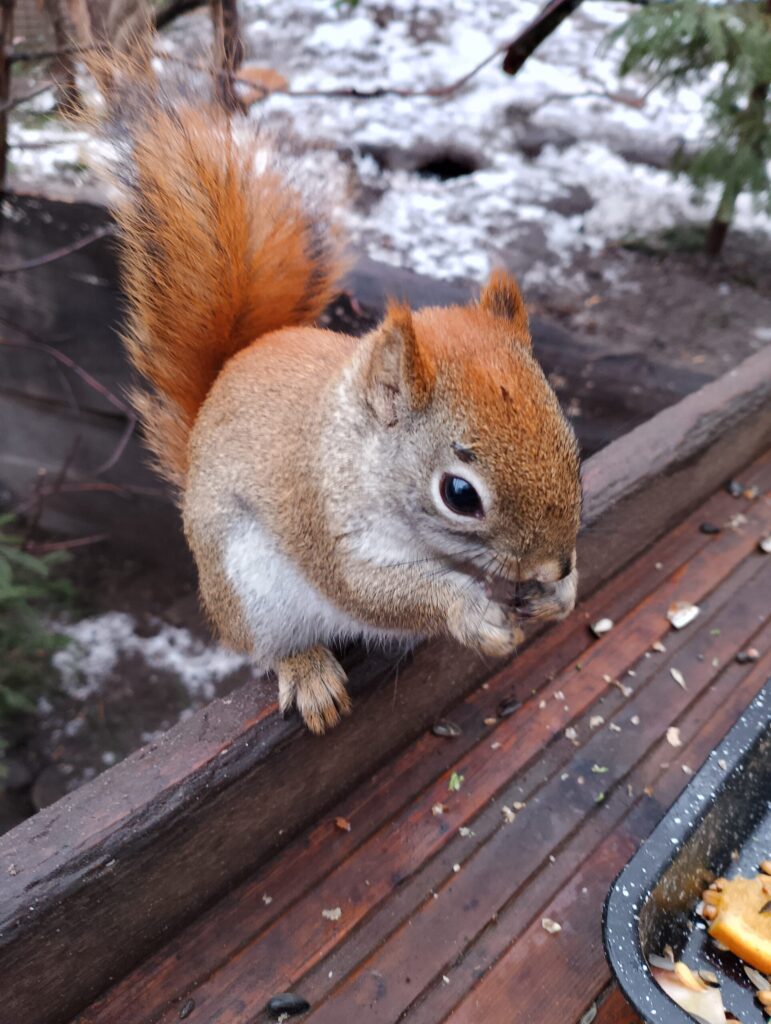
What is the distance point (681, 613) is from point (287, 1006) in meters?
0.88

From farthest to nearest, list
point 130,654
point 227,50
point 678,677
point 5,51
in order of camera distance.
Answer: point 130,654 < point 5,51 < point 227,50 < point 678,677

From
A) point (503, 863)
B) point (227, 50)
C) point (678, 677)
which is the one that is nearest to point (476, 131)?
point (227, 50)

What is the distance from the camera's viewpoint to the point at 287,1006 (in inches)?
36.9

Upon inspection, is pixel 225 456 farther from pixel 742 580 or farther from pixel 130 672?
pixel 130 672

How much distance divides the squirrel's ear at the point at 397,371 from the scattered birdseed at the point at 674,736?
66 cm

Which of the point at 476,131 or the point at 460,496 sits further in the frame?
the point at 476,131

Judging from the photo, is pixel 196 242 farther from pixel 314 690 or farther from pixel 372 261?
pixel 372 261

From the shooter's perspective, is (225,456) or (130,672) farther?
(130,672)

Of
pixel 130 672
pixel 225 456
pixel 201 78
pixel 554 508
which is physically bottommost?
pixel 130 672

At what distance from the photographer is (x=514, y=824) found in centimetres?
115

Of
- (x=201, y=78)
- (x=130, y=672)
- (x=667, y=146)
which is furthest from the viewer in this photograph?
(x=667, y=146)

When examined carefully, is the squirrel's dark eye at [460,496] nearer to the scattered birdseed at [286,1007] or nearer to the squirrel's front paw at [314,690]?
the squirrel's front paw at [314,690]

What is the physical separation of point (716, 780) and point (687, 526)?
76 centimetres

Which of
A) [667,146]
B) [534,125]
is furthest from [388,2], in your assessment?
[667,146]
